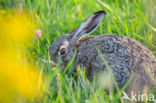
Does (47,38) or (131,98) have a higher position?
(47,38)

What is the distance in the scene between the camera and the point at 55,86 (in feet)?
10.8

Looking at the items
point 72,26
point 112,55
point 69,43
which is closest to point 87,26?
point 69,43

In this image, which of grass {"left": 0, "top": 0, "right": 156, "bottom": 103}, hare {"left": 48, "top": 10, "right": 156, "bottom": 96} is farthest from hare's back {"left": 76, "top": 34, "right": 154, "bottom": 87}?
grass {"left": 0, "top": 0, "right": 156, "bottom": 103}

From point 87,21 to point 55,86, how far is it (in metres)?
1.38

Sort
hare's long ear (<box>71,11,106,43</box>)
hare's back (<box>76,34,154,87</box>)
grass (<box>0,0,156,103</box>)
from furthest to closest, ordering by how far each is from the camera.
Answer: hare's long ear (<box>71,11,106,43</box>) < hare's back (<box>76,34,154,87</box>) < grass (<box>0,0,156,103</box>)

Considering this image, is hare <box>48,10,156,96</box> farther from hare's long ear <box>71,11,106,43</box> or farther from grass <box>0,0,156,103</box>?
grass <box>0,0,156,103</box>

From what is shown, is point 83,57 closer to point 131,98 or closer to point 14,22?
point 131,98

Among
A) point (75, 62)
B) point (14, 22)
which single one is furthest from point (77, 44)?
point (14, 22)

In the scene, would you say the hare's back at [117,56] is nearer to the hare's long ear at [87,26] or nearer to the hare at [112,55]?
the hare at [112,55]

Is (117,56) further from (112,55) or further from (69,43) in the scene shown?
(69,43)

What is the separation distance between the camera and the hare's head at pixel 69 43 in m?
4.19

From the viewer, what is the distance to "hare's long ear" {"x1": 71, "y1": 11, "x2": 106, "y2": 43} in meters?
4.14

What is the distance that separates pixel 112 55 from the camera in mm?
3473

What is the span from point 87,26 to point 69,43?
421mm
